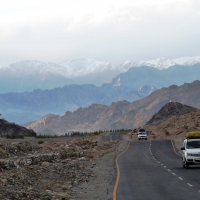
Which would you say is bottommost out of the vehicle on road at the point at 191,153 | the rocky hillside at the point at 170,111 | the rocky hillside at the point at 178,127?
the vehicle on road at the point at 191,153

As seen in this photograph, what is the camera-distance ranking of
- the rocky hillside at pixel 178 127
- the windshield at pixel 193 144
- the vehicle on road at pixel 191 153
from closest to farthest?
1. the vehicle on road at pixel 191 153
2. the windshield at pixel 193 144
3. the rocky hillside at pixel 178 127

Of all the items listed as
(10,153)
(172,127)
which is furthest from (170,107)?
(10,153)

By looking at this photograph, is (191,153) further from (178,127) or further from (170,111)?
(170,111)

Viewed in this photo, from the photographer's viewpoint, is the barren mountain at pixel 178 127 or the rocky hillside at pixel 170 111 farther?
the rocky hillside at pixel 170 111

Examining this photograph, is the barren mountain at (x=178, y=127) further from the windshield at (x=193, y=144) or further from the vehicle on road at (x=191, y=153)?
the vehicle on road at (x=191, y=153)

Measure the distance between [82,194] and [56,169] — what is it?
1334 cm

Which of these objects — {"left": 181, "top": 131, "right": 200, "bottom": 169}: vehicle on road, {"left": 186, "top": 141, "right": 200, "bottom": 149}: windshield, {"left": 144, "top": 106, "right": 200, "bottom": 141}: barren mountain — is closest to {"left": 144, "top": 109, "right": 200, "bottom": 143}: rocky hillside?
{"left": 144, "top": 106, "right": 200, "bottom": 141}: barren mountain

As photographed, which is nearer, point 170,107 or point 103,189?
point 103,189

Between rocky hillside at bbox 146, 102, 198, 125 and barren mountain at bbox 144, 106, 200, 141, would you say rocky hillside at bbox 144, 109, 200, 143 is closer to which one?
barren mountain at bbox 144, 106, 200, 141

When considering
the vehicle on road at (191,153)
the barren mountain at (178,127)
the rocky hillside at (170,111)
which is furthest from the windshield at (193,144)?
the rocky hillside at (170,111)

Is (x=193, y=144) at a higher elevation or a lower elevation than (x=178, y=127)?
lower

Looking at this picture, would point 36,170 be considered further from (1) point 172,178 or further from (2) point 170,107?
(2) point 170,107

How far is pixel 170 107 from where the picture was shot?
173125mm

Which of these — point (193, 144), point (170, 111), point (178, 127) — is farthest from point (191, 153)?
point (170, 111)
